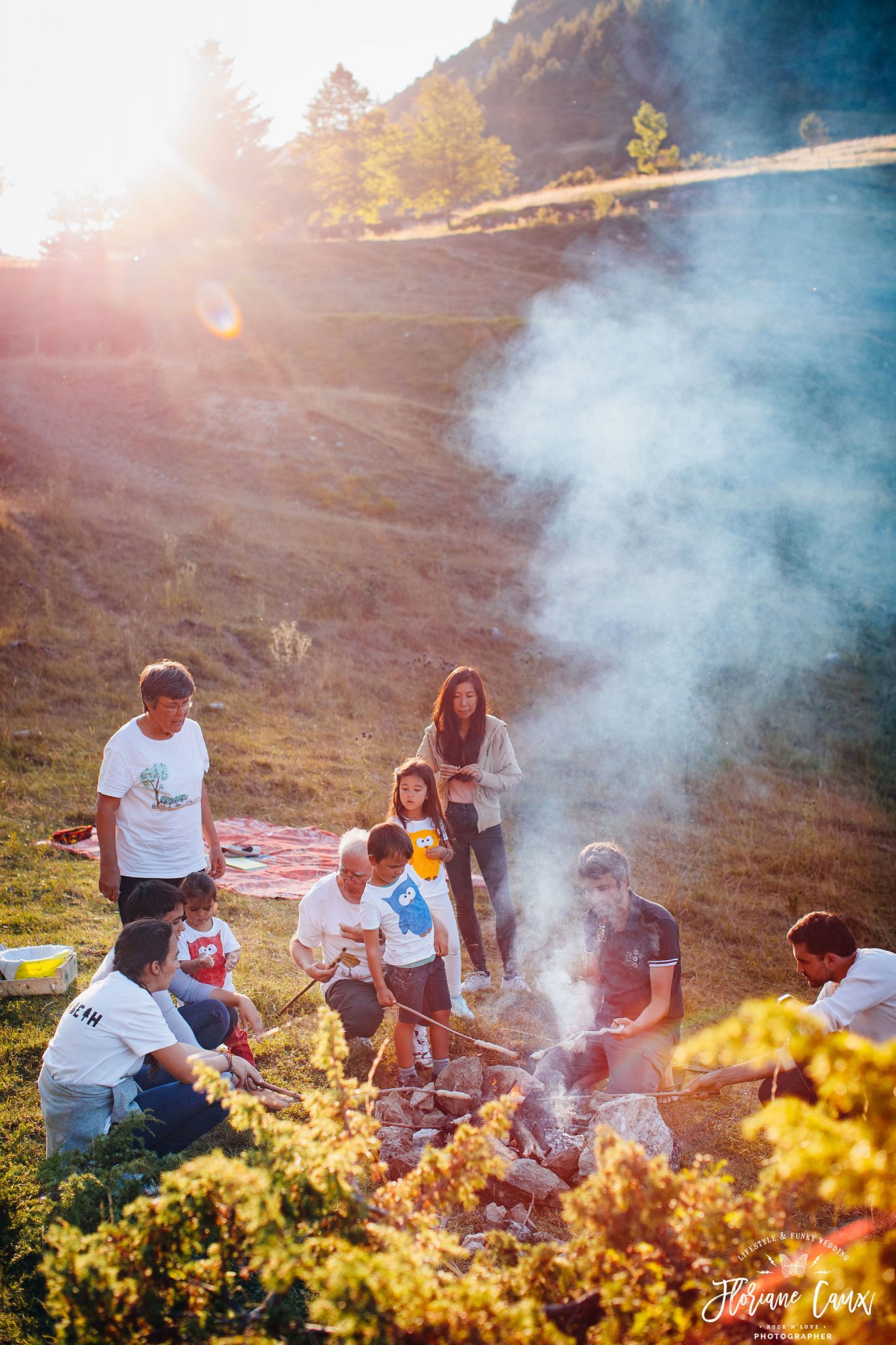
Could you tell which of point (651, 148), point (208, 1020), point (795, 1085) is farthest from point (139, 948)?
point (651, 148)

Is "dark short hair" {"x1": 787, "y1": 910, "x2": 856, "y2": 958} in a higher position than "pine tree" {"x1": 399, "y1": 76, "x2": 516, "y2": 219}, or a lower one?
lower

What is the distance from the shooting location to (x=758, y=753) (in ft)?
31.3

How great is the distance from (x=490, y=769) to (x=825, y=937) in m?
1.87

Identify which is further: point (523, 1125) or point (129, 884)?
point (129, 884)

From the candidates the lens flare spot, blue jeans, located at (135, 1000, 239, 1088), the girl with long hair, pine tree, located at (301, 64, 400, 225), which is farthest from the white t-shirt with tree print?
pine tree, located at (301, 64, 400, 225)

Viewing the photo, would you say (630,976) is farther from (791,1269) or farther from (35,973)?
(35,973)

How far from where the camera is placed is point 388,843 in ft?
11.1

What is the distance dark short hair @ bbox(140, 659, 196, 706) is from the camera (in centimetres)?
329

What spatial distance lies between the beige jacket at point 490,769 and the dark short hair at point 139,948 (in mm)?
1903

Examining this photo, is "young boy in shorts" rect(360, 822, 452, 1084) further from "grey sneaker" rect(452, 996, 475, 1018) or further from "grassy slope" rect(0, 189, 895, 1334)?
"grey sneaker" rect(452, 996, 475, 1018)

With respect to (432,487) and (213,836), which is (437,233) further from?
(213,836)

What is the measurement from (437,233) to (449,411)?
52.0 feet

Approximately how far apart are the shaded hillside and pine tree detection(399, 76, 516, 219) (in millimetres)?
15385

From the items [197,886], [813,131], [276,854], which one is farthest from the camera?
[813,131]
